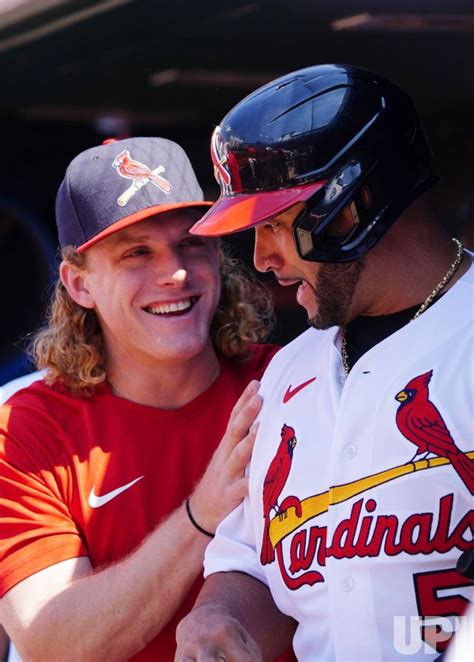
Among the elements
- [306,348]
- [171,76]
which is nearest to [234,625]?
[306,348]

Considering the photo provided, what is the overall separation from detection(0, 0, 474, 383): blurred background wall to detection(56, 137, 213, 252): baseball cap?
56cm

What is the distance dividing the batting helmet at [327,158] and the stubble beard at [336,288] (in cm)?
→ 5

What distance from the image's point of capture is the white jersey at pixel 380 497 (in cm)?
175

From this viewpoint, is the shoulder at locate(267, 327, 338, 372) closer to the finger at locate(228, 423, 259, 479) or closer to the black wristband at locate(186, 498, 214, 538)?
the finger at locate(228, 423, 259, 479)

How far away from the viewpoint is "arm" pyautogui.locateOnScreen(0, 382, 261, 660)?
2354mm

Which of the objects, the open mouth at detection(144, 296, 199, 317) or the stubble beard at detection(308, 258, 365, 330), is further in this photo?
the open mouth at detection(144, 296, 199, 317)

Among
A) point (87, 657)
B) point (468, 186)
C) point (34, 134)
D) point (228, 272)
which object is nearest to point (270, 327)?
point (228, 272)

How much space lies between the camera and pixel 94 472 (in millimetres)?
2592

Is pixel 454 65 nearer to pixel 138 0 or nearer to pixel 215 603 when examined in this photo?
pixel 138 0

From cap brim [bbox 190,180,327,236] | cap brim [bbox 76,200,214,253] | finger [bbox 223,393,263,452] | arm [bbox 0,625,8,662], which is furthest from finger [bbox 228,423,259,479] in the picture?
arm [bbox 0,625,8,662]

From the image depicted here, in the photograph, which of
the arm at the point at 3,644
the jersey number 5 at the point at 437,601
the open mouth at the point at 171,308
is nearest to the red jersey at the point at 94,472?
the open mouth at the point at 171,308

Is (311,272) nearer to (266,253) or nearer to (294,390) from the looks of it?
(266,253)

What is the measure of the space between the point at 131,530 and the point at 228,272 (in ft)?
2.81

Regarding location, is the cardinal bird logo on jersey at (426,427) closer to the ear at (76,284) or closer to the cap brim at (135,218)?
the cap brim at (135,218)
